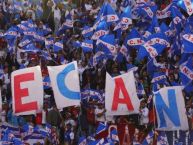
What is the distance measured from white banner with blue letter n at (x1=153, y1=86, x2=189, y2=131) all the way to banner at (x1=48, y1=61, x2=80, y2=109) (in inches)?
72.7

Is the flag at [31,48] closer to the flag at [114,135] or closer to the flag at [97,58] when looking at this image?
the flag at [97,58]

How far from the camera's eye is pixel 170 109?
1593 centimetres

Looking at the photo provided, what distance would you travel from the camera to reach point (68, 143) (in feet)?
55.5

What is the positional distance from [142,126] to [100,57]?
9.63 feet

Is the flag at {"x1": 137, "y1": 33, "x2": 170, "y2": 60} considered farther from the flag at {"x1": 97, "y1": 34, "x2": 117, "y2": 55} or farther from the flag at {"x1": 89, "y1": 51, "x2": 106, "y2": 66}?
the flag at {"x1": 89, "y1": 51, "x2": 106, "y2": 66}

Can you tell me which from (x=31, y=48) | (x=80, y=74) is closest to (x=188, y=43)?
(x=80, y=74)

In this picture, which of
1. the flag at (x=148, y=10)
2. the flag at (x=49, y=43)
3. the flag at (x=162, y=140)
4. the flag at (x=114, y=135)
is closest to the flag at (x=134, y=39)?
the flag at (x=148, y=10)

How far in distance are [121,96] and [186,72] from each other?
1830 millimetres

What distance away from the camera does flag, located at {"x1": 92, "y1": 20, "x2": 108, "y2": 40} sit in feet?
62.5

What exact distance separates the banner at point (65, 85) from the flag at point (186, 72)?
2567 millimetres

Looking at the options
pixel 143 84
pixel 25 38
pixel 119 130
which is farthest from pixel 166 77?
pixel 25 38

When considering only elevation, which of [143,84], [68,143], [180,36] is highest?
[180,36]

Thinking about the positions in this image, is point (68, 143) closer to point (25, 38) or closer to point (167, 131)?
point (167, 131)

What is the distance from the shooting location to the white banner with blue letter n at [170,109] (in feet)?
52.0
